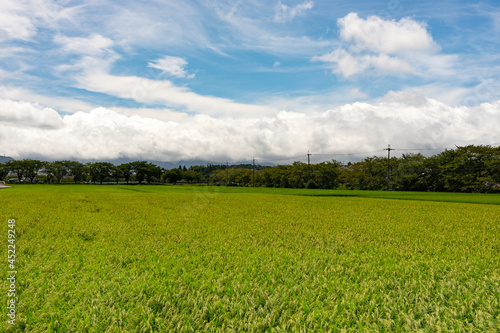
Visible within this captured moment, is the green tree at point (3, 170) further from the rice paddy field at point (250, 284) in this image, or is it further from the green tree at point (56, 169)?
the rice paddy field at point (250, 284)

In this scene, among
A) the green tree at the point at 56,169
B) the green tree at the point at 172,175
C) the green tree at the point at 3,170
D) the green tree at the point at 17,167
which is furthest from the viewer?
the green tree at the point at 172,175

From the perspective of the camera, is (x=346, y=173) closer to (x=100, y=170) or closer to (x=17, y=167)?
(x=100, y=170)

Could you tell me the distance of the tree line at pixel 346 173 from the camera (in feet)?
147

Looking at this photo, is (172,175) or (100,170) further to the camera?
(172,175)

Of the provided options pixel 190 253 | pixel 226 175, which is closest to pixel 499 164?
pixel 190 253

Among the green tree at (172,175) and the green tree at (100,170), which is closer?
the green tree at (100,170)

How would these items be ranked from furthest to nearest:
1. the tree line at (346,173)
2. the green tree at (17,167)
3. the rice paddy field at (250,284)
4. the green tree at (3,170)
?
the green tree at (17,167)
the green tree at (3,170)
the tree line at (346,173)
the rice paddy field at (250,284)

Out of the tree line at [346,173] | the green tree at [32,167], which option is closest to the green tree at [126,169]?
the tree line at [346,173]

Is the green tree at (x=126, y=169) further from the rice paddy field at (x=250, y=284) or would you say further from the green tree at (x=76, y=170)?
the rice paddy field at (x=250, y=284)

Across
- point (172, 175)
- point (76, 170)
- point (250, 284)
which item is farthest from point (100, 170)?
point (250, 284)

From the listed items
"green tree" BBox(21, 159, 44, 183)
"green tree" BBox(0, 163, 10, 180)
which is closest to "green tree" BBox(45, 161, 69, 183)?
"green tree" BBox(21, 159, 44, 183)

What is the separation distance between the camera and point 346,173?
6106 cm

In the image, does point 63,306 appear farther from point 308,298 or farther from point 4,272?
point 308,298

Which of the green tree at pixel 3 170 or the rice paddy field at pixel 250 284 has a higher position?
the green tree at pixel 3 170
